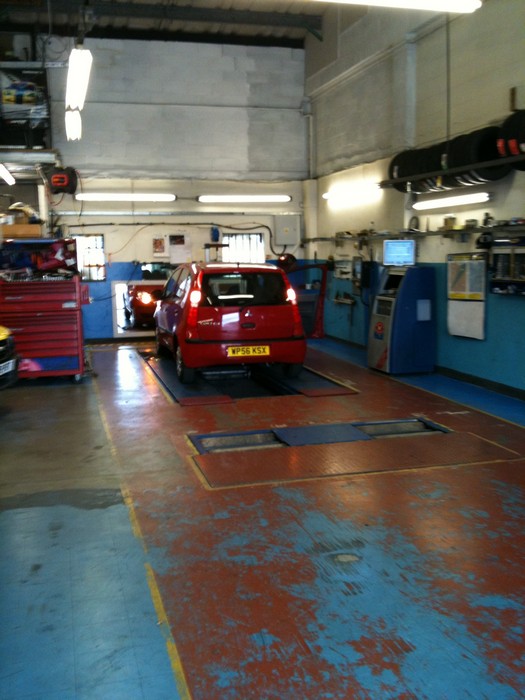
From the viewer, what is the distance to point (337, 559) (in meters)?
3.81

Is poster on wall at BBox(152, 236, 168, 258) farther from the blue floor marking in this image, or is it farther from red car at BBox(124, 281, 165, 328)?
the blue floor marking

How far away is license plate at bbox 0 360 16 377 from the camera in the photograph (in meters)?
7.34

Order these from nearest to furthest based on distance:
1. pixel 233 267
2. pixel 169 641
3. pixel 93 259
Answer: pixel 169 641
pixel 233 267
pixel 93 259

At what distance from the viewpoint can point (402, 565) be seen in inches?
147

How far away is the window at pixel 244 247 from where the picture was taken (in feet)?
47.2

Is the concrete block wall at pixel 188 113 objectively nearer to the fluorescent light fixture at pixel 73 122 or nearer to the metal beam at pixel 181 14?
the metal beam at pixel 181 14

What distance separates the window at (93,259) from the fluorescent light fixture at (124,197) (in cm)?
75

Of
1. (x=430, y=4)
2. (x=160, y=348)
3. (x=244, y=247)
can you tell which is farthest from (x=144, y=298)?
(x=430, y=4)

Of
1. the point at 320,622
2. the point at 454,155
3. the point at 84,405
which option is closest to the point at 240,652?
the point at 320,622

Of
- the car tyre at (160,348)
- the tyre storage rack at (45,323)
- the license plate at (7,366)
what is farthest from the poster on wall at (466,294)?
the license plate at (7,366)

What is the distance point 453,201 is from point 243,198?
6140mm

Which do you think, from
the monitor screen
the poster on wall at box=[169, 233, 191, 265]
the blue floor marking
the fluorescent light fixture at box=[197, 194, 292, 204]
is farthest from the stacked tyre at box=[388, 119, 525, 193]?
the blue floor marking

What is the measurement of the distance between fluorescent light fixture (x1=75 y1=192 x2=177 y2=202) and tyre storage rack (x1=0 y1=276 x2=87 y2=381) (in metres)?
4.75

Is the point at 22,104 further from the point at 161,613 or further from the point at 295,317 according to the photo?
the point at 161,613
